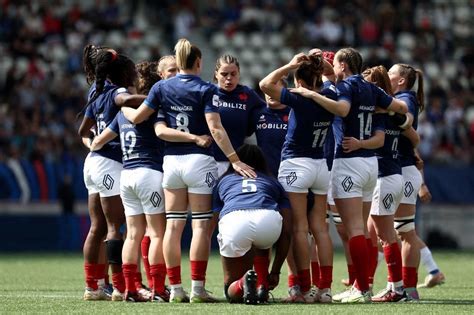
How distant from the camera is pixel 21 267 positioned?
60.1 ft

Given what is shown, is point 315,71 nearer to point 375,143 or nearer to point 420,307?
point 375,143

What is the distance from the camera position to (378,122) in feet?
40.8

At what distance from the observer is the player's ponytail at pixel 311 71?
1185cm

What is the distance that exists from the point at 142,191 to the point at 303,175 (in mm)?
1572

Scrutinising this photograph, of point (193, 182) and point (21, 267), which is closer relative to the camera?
point (193, 182)

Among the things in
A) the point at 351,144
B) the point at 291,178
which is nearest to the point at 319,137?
the point at 351,144

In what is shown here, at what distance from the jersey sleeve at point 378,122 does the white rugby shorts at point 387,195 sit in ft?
1.88

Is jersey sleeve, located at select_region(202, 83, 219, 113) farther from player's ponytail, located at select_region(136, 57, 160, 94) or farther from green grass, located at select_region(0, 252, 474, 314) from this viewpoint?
green grass, located at select_region(0, 252, 474, 314)

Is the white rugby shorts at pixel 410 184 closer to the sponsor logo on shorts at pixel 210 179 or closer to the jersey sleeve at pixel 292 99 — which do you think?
the jersey sleeve at pixel 292 99

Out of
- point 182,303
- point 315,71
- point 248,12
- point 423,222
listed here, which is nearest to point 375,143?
point 315,71

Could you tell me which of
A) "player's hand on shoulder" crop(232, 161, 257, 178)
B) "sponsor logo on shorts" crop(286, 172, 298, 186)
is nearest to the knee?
"player's hand on shoulder" crop(232, 161, 257, 178)

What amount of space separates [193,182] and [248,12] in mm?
20432

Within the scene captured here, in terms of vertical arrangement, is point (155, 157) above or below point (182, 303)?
above

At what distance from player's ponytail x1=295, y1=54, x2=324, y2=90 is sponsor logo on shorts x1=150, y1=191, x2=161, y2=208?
1.78 m
